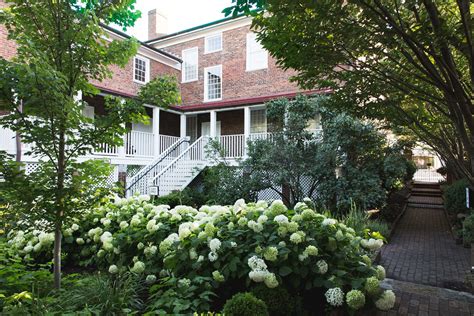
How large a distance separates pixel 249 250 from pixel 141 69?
16.1 meters

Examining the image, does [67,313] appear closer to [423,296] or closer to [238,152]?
[423,296]

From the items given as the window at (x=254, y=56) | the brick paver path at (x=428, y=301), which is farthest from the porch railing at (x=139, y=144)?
the brick paver path at (x=428, y=301)

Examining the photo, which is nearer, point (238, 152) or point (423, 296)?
point (423, 296)

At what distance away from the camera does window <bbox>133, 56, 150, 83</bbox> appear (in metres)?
16.9

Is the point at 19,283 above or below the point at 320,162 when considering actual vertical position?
below

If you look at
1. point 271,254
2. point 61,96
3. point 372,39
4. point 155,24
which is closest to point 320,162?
point 372,39

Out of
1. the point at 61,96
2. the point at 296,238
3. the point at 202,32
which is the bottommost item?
the point at 296,238

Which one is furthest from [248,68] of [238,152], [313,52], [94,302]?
[94,302]

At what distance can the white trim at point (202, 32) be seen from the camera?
1777 cm

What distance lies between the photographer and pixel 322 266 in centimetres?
300

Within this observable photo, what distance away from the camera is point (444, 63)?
9.12ft

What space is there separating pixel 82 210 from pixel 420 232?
9.60 m

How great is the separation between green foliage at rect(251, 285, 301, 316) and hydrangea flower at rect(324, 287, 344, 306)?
348 millimetres

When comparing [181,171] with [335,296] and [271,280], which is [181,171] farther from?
[335,296]
